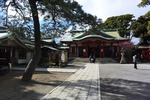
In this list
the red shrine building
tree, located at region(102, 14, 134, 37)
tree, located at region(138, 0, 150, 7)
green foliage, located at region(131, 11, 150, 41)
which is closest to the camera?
tree, located at region(138, 0, 150, 7)

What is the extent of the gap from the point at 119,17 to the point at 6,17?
3693cm

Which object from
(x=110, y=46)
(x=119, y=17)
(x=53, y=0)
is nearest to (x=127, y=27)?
(x=119, y=17)

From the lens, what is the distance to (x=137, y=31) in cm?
2925

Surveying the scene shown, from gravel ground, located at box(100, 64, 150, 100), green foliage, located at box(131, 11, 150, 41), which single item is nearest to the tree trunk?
gravel ground, located at box(100, 64, 150, 100)

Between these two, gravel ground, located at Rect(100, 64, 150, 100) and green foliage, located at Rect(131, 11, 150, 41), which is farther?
green foliage, located at Rect(131, 11, 150, 41)

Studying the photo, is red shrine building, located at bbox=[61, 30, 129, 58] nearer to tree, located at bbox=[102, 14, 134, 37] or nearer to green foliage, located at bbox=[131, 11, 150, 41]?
green foliage, located at bbox=[131, 11, 150, 41]

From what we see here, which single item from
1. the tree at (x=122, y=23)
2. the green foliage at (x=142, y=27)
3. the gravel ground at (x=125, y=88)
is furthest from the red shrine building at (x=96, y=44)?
the gravel ground at (x=125, y=88)

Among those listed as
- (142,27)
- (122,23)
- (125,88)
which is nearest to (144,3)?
(125,88)

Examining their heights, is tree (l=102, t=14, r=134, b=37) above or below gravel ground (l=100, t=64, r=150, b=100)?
above

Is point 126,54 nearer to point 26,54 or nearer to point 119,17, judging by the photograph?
point 26,54

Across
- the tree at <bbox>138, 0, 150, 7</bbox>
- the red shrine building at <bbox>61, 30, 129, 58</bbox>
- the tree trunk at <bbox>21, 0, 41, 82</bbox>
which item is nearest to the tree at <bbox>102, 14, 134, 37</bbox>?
the red shrine building at <bbox>61, 30, 129, 58</bbox>

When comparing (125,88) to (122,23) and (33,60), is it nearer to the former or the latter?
(33,60)

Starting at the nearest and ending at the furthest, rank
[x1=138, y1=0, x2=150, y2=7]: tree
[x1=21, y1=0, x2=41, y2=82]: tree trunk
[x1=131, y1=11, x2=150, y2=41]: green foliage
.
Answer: [x1=21, y1=0, x2=41, y2=82]: tree trunk < [x1=138, y1=0, x2=150, y2=7]: tree < [x1=131, y1=11, x2=150, y2=41]: green foliage

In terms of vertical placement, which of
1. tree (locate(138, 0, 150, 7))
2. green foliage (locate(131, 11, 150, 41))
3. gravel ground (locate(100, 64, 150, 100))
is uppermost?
green foliage (locate(131, 11, 150, 41))
